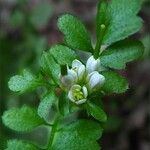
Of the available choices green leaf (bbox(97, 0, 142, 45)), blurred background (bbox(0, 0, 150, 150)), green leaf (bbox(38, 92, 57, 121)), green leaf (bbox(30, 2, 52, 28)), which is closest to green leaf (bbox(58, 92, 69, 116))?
green leaf (bbox(38, 92, 57, 121))

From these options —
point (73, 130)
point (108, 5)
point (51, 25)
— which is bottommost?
point (51, 25)

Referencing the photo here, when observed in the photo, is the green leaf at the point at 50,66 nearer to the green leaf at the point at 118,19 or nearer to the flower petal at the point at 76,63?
the flower petal at the point at 76,63

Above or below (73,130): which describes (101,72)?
above

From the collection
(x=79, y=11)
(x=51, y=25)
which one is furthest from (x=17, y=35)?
(x=79, y=11)

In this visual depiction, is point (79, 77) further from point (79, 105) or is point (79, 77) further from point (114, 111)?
point (114, 111)

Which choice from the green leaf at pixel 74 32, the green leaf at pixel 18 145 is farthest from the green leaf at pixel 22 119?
the green leaf at pixel 74 32

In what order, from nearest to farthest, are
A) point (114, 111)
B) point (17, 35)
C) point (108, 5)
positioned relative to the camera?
point (108, 5) < point (114, 111) < point (17, 35)

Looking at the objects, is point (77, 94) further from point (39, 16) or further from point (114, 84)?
point (39, 16)
